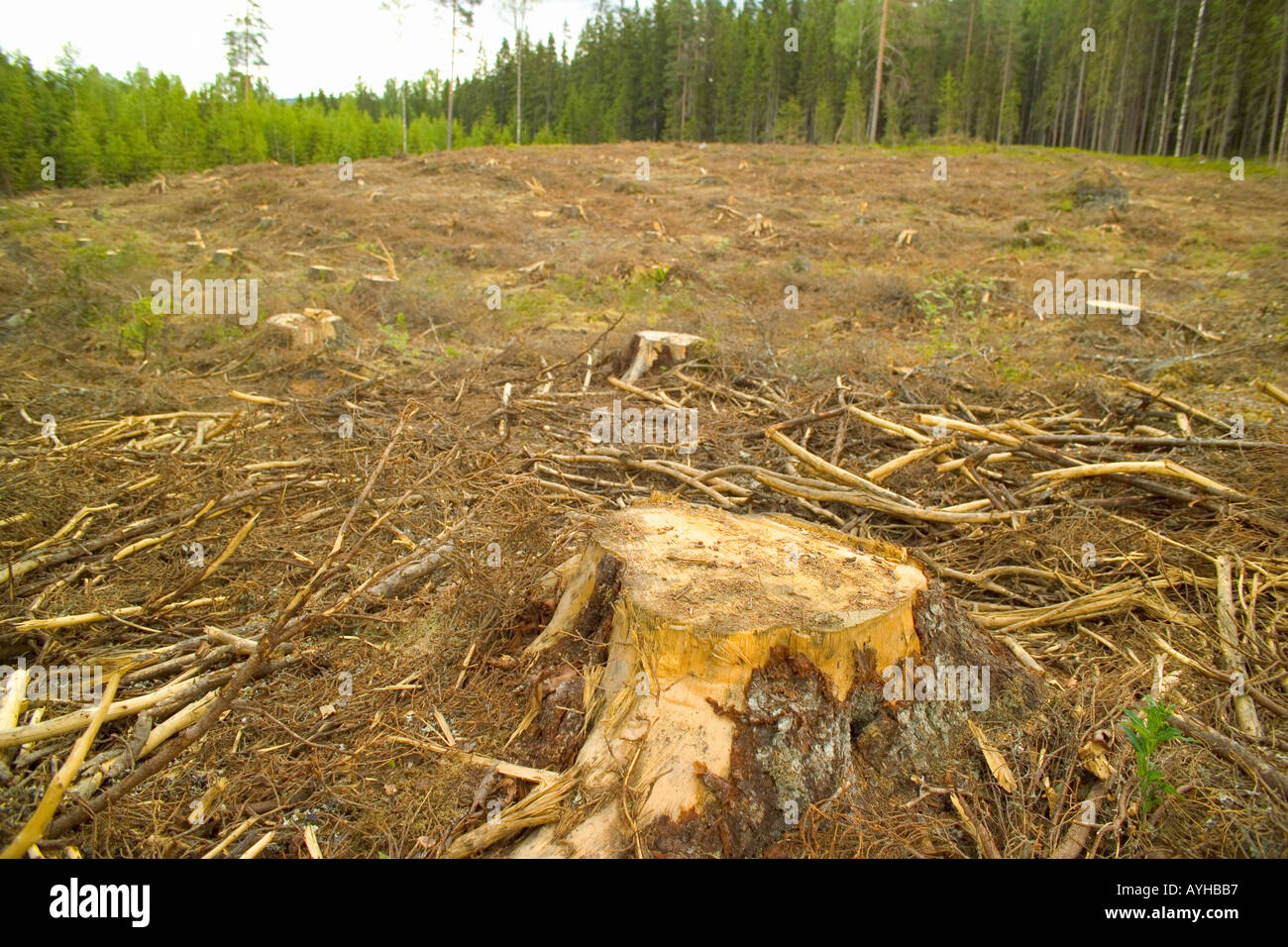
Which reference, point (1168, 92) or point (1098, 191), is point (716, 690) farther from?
point (1168, 92)

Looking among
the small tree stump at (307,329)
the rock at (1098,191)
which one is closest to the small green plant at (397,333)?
the small tree stump at (307,329)

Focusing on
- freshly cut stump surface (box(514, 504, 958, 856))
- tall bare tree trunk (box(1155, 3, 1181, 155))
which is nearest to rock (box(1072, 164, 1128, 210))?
freshly cut stump surface (box(514, 504, 958, 856))

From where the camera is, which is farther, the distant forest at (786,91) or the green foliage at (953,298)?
the distant forest at (786,91)

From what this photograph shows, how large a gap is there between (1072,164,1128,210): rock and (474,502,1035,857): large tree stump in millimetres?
21211

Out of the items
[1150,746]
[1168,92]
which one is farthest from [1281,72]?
[1150,746]

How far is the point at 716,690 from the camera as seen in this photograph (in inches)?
92.2

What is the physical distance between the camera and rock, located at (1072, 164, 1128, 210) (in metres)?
18.8

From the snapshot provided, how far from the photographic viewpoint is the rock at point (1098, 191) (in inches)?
742

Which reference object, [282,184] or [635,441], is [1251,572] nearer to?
[635,441]

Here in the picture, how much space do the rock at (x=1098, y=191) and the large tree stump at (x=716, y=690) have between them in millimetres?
21211

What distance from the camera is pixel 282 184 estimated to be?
21.3 metres

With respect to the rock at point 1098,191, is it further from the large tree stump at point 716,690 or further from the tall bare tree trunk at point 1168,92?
the tall bare tree trunk at point 1168,92

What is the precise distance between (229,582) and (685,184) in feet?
77.3
